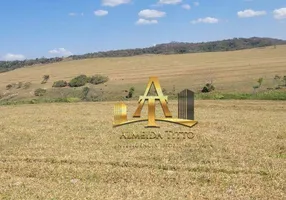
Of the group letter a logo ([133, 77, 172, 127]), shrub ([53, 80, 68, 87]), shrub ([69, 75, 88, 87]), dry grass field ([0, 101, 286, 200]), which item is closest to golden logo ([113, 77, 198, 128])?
letter a logo ([133, 77, 172, 127])

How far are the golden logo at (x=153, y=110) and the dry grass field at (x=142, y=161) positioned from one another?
47 centimetres

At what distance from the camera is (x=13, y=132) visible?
51.5 feet

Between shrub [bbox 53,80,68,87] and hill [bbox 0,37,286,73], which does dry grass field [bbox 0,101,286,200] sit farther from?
hill [bbox 0,37,286,73]

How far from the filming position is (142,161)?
10.4 metres

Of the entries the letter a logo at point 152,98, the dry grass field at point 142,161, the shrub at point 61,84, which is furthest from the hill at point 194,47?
the dry grass field at point 142,161

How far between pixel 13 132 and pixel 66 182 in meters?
7.68

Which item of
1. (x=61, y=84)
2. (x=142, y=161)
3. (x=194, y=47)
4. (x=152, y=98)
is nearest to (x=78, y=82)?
(x=61, y=84)

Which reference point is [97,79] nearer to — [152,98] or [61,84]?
[61,84]

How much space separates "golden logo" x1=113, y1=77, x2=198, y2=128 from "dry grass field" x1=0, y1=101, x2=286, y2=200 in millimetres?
472

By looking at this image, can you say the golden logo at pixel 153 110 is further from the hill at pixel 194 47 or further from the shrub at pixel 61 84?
the hill at pixel 194 47

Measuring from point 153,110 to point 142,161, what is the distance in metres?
5.66

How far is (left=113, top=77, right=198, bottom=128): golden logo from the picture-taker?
15.0 meters

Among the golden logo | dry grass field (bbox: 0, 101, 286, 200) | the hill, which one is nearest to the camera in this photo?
dry grass field (bbox: 0, 101, 286, 200)

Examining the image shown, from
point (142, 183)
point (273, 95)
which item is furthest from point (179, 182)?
point (273, 95)
